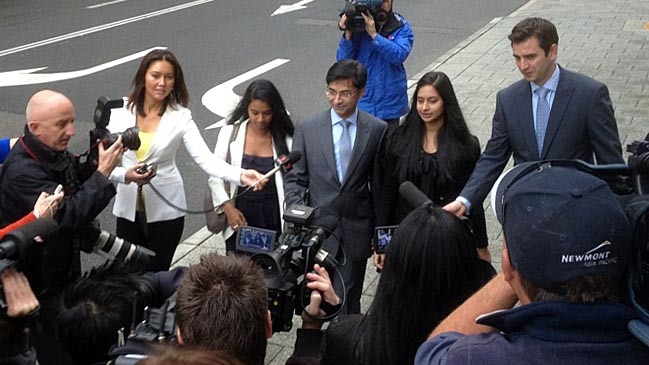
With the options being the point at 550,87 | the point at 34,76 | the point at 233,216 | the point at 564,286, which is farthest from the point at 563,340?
the point at 34,76

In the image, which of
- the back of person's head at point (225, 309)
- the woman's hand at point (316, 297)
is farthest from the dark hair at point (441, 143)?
the back of person's head at point (225, 309)

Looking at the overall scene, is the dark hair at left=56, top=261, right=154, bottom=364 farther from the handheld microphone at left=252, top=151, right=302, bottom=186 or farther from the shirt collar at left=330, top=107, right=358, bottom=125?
the shirt collar at left=330, top=107, right=358, bottom=125

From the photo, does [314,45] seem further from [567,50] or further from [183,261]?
[183,261]

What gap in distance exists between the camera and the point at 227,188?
209 inches

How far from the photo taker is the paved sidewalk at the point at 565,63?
6734 mm

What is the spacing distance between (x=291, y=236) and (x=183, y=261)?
298 centimetres

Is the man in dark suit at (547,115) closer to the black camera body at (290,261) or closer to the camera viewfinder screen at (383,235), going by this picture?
the camera viewfinder screen at (383,235)

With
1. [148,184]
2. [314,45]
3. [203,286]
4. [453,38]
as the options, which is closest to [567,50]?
[453,38]

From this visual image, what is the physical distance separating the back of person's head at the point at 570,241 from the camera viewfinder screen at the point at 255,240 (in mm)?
1687

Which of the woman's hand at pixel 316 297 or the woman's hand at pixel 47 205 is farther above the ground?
the woman's hand at pixel 47 205

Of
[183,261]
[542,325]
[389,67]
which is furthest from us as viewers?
[389,67]

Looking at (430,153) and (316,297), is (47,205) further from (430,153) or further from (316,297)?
(430,153)

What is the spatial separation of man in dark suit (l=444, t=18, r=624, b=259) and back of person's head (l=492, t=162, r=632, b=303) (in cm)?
227

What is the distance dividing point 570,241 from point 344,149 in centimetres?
293
